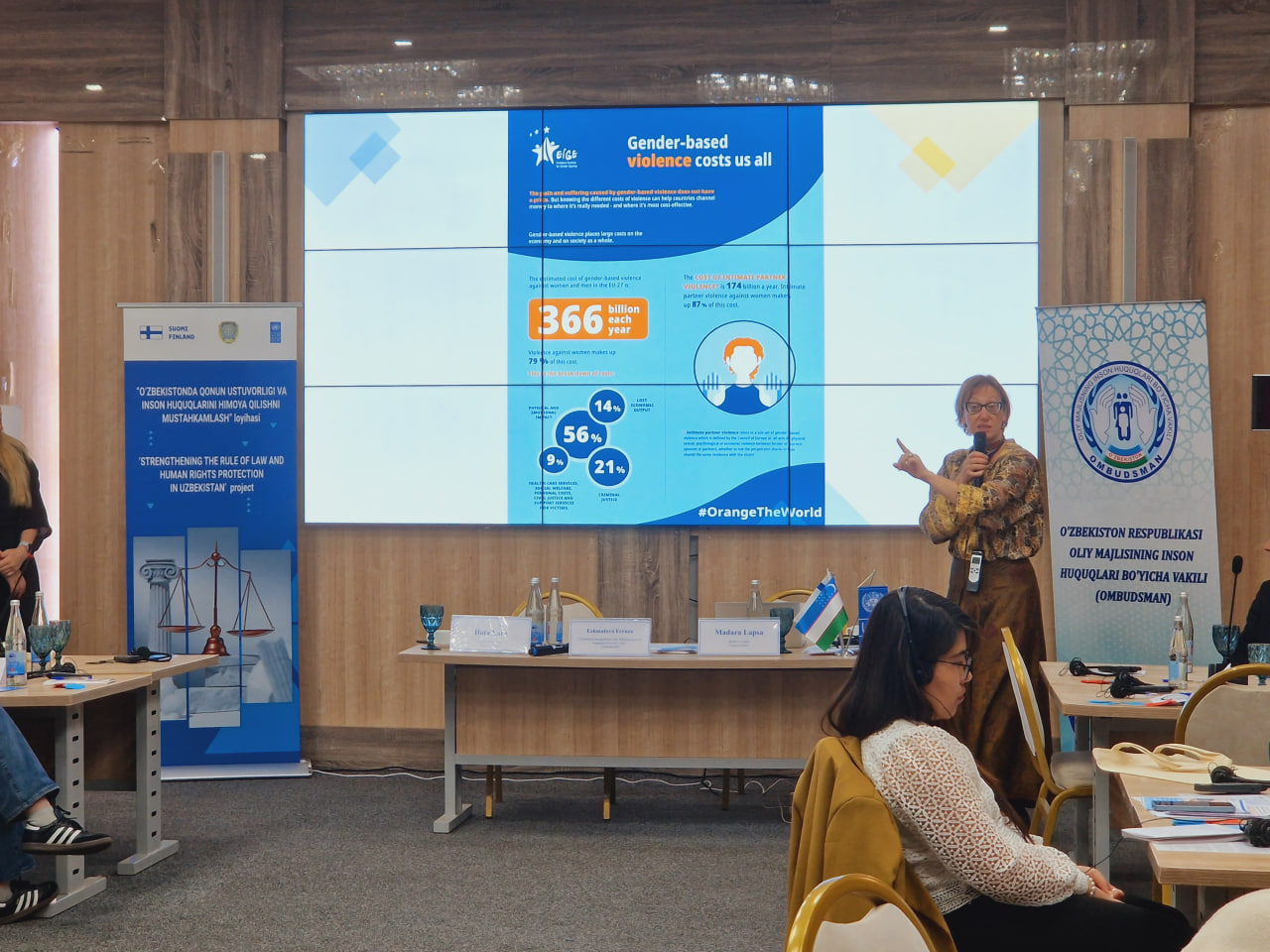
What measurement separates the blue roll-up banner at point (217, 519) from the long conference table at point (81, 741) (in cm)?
119

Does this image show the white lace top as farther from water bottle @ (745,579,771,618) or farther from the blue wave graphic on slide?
the blue wave graphic on slide

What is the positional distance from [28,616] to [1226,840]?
510cm

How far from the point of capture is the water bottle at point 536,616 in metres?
4.85

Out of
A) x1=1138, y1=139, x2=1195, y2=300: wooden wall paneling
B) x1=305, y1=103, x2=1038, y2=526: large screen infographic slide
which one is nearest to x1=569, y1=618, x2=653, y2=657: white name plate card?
x1=305, y1=103, x2=1038, y2=526: large screen infographic slide

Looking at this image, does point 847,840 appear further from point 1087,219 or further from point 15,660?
point 1087,219

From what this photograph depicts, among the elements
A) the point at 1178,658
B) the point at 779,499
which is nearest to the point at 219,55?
the point at 779,499

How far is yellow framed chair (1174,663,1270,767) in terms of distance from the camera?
3.09 meters

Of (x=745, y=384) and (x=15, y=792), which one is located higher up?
(x=745, y=384)

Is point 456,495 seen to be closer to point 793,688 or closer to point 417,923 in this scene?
point 793,688

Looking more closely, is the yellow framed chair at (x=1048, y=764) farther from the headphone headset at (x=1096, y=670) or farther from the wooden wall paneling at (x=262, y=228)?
the wooden wall paneling at (x=262, y=228)

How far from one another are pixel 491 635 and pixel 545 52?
3160 millimetres

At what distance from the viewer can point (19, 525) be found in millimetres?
5363

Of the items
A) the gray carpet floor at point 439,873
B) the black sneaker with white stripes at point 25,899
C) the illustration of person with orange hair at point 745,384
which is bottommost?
the gray carpet floor at point 439,873

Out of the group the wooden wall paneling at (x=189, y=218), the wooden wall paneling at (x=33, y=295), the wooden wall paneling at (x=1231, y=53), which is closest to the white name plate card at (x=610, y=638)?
the wooden wall paneling at (x=189, y=218)
